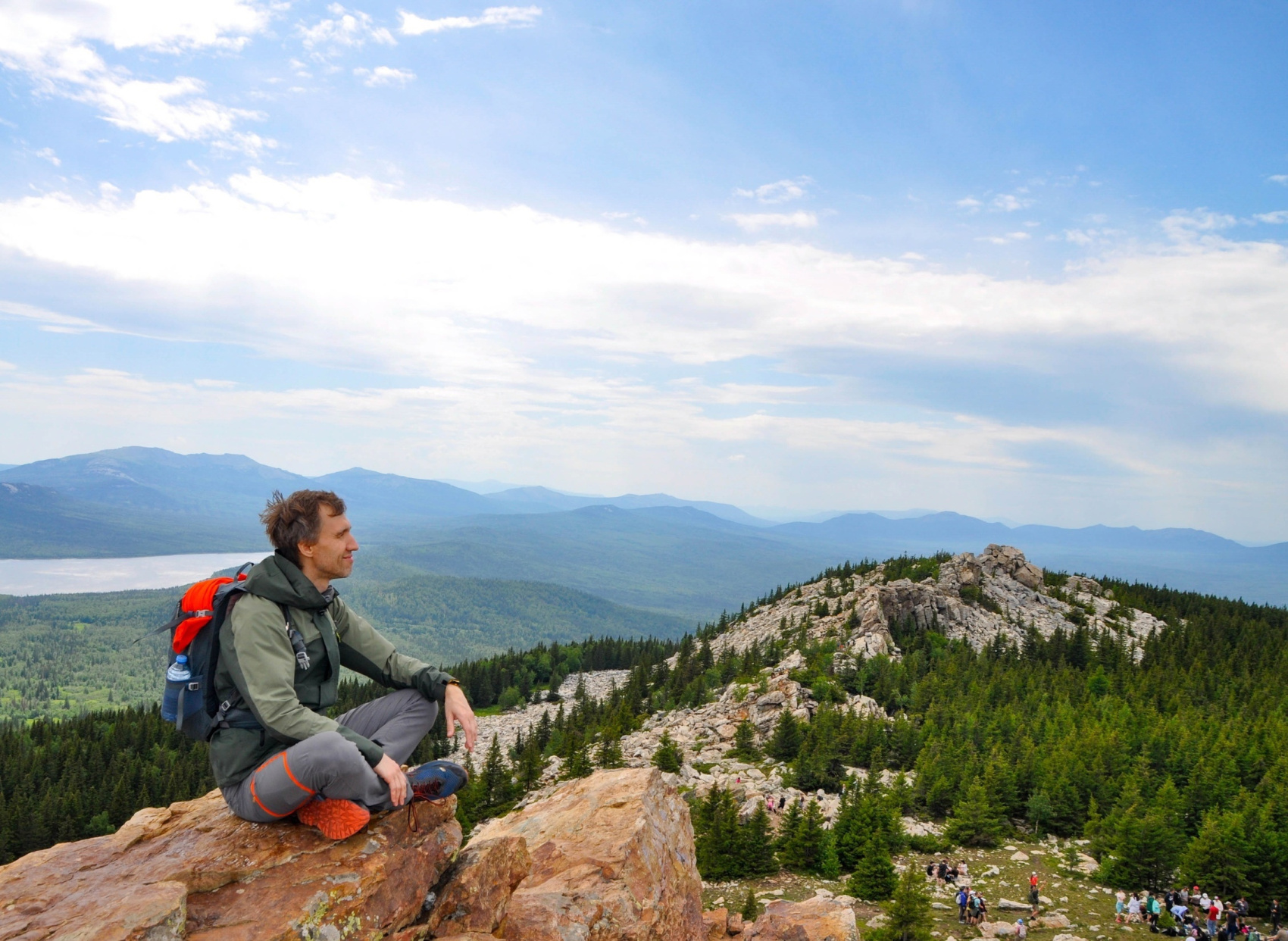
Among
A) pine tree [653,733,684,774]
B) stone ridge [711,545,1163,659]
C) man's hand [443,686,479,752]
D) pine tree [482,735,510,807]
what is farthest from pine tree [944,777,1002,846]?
man's hand [443,686,479,752]

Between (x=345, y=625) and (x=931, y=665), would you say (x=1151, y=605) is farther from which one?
→ (x=345, y=625)

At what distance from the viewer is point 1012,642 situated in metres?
97.6

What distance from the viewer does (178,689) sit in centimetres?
755

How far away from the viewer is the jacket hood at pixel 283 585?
7508mm

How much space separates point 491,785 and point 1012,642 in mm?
72945

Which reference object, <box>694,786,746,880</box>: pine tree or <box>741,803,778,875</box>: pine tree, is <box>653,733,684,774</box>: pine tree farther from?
<box>741,803,778,875</box>: pine tree

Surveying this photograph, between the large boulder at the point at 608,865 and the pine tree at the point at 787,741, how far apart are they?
54904mm

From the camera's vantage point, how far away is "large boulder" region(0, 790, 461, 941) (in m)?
6.71

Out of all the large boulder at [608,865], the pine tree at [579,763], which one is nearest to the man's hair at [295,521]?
the large boulder at [608,865]

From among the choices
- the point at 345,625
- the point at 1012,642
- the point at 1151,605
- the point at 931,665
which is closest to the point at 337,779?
the point at 345,625

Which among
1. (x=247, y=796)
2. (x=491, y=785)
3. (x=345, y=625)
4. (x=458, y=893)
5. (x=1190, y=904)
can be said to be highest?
(x=345, y=625)

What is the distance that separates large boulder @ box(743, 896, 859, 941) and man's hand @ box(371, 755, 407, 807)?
8.20 m

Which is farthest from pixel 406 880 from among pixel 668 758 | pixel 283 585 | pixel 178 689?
pixel 668 758

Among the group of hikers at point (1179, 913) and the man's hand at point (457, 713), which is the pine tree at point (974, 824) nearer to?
the group of hikers at point (1179, 913)
